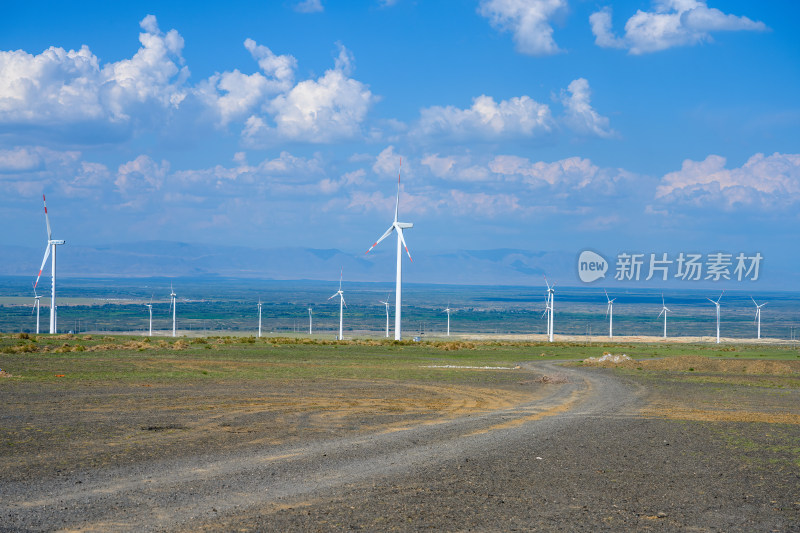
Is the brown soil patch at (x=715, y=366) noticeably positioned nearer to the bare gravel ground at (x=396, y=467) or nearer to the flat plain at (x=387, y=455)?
the flat plain at (x=387, y=455)

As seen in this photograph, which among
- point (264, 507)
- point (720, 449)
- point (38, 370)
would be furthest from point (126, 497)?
point (38, 370)

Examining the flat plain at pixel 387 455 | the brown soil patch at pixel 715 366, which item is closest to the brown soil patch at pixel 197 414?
the flat plain at pixel 387 455

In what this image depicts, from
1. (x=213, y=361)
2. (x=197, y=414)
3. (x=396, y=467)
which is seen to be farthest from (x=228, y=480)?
(x=213, y=361)

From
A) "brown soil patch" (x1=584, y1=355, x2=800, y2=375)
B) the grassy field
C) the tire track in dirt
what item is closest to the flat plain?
the tire track in dirt

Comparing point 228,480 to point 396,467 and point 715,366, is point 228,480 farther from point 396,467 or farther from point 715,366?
point 715,366

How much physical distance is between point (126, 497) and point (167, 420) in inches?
368

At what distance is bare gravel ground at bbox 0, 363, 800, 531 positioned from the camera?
11.4 m

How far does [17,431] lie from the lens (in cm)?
1891

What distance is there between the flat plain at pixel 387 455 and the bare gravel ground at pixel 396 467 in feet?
0.17

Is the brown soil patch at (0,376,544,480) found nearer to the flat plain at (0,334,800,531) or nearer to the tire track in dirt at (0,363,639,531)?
the flat plain at (0,334,800,531)

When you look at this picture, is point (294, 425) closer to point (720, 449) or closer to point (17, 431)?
point (17, 431)

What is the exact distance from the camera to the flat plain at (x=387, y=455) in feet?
37.9

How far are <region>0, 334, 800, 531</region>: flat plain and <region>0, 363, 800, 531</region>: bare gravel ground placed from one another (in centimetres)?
5

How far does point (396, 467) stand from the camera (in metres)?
15.1
